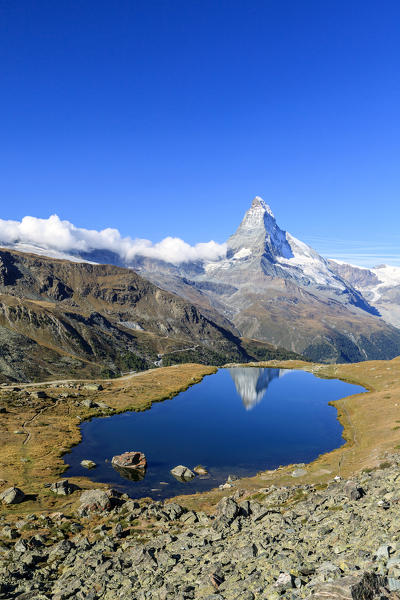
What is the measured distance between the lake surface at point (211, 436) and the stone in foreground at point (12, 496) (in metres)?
16.3

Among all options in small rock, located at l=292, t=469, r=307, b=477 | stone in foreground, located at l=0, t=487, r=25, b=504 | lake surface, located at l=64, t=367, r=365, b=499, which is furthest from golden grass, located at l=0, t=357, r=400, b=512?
lake surface, located at l=64, t=367, r=365, b=499

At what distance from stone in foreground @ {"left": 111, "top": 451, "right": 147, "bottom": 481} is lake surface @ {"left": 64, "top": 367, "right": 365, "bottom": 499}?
51.0 inches

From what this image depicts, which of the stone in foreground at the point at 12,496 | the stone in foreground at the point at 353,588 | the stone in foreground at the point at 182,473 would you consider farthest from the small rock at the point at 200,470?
the stone in foreground at the point at 353,588

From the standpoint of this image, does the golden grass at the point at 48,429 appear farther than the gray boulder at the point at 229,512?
Yes

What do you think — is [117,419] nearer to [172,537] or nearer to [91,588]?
[172,537]

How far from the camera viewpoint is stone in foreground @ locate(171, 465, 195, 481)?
224ft

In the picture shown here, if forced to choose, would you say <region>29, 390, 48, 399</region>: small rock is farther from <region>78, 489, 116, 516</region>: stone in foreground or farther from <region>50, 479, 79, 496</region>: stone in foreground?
<region>78, 489, 116, 516</region>: stone in foreground

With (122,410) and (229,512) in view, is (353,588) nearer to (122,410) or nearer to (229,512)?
(229,512)

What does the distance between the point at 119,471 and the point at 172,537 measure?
38113 mm

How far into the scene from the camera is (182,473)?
2731 inches

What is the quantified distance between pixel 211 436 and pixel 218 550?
6759 centimetres

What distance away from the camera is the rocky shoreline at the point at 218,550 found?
21.6 metres

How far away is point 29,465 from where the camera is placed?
71875mm

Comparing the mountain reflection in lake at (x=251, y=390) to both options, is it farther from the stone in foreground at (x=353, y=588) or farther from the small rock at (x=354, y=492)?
the stone in foreground at (x=353, y=588)
